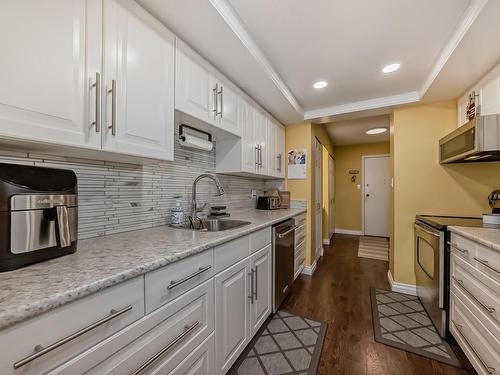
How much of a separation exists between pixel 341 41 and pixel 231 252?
165cm

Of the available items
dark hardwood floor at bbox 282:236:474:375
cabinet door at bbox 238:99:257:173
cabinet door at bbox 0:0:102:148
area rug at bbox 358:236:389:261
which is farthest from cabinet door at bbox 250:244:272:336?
area rug at bbox 358:236:389:261

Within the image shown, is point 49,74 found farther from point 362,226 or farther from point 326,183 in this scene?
point 362,226

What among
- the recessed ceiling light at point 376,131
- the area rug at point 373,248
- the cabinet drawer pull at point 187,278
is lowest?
the area rug at point 373,248

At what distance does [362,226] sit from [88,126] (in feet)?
18.3

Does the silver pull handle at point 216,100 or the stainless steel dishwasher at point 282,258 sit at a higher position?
the silver pull handle at point 216,100

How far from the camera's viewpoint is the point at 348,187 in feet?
17.6

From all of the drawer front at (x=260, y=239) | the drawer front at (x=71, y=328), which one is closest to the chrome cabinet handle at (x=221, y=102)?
the drawer front at (x=260, y=239)

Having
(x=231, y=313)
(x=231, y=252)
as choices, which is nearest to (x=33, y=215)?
(x=231, y=252)

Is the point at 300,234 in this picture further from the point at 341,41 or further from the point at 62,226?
the point at 62,226

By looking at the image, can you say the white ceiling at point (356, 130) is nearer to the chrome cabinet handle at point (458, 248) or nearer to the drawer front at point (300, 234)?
the drawer front at point (300, 234)

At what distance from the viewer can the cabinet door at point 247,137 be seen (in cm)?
204

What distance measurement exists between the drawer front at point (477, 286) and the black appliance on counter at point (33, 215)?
2.01 m

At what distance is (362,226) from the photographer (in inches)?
205

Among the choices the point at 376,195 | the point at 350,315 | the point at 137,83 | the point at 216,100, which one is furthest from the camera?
the point at 376,195
